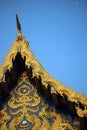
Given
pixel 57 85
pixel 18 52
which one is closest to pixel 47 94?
pixel 57 85

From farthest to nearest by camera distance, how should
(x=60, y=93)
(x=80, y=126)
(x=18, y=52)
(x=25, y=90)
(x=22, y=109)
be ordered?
(x=18, y=52), (x=25, y=90), (x=22, y=109), (x=60, y=93), (x=80, y=126)

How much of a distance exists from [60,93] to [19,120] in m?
0.79

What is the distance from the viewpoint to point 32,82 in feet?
16.4

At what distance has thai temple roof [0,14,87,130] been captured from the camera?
417 centimetres

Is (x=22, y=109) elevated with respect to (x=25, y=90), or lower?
lower

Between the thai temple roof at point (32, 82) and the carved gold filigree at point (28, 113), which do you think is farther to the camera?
the carved gold filigree at point (28, 113)

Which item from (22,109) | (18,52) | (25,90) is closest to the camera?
(22,109)

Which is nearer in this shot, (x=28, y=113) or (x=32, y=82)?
(x=28, y=113)

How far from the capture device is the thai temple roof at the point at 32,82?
4.17 m

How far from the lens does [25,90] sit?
4.89 meters

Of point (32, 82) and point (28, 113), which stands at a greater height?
point (32, 82)

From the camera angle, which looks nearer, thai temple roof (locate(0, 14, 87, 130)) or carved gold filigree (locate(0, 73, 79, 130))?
thai temple roof (locate(0, 14, 87, 130))

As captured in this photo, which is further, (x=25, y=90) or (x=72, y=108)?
(x=25, y=90)

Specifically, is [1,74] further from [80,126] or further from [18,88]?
[80,126]
